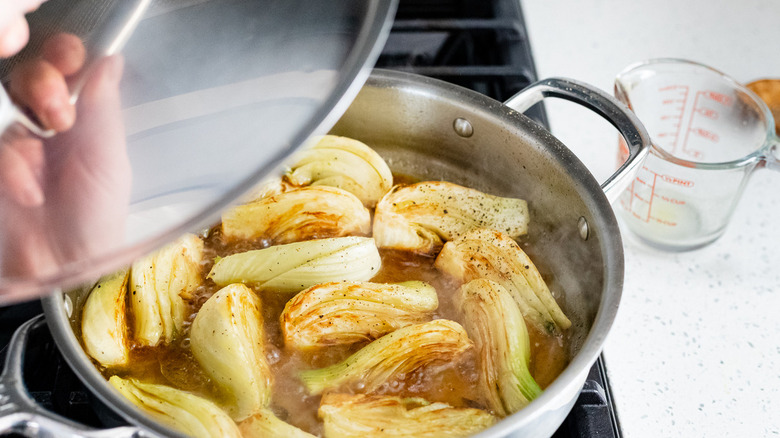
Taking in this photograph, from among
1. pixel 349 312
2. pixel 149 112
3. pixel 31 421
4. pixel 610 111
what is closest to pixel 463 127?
pixel 610 111

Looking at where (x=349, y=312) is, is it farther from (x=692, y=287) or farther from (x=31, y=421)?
(x=692, y=287)

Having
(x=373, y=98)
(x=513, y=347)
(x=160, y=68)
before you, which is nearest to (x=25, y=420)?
(x=160, y=68)

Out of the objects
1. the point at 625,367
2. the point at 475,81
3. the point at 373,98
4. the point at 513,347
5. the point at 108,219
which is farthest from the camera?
the point at 475,81

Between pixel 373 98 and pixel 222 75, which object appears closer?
pixel 222 75

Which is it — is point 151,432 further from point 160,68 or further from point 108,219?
point 160,68

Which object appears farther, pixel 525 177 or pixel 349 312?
pixel 525 177

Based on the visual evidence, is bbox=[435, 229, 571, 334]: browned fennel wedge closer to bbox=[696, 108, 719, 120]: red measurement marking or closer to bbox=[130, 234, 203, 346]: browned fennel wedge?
bbox=[130, 234, 203, 346]: browned fennel wedge

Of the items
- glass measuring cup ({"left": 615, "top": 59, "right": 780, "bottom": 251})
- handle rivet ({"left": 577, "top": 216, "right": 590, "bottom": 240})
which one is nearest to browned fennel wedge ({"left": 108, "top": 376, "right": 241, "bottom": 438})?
handle rivet ({"left": 577, "top": 216, "right": 590, "bottom": 240})
